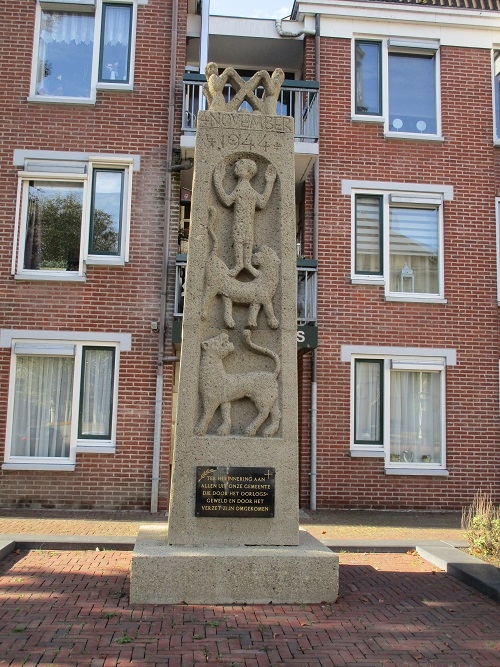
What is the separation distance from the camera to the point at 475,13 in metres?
14.8

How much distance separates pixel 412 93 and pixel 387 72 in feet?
2.33

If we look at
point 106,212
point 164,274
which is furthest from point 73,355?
point 106,212

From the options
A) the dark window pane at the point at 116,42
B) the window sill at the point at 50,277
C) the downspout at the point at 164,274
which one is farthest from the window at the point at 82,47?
the window sill at the point at 50,277

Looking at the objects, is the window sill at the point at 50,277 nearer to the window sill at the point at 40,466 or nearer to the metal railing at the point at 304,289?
the metal railing at the point at 304,289

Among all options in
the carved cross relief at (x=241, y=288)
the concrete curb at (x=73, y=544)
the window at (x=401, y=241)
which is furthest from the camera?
the window at (x=401, y=241)

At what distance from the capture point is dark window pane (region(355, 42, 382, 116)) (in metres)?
14.8

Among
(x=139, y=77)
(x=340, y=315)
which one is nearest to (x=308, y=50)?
(x=139, y=77)

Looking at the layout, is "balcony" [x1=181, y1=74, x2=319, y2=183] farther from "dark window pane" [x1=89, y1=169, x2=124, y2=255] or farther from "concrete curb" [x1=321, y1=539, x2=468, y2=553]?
"concrete curb" [x1=321, y1=539, x2=468, y2=553]

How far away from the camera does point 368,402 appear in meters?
13.9

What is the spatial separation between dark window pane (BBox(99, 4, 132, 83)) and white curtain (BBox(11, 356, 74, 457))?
5.94 metres

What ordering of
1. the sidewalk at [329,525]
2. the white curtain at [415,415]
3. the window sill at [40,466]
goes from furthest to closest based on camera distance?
the white curtain at [415,415] < the window sill at [40,466] < the sidewalk at [329,525]

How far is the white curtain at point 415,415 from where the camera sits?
14.0 metres

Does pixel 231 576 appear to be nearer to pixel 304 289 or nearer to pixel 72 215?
pixel 304 289

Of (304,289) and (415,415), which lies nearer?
(304,289)
